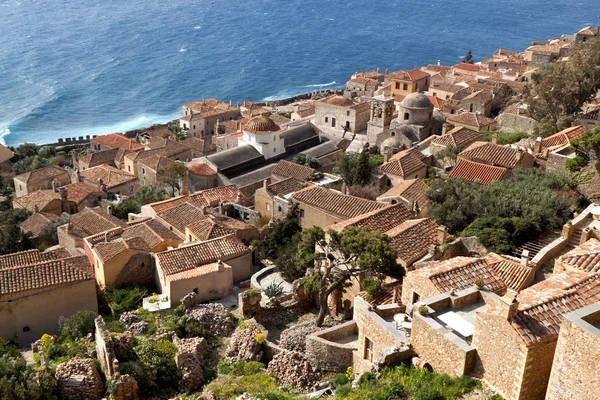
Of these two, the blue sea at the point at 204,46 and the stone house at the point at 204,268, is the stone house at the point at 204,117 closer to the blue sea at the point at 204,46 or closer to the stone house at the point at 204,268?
the blue sea at the point at 204,46

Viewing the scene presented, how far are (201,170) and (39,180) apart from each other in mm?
18418

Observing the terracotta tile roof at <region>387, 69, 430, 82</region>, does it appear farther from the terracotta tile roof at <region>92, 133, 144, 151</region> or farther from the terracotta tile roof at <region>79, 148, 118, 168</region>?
the terracotta tile roof at <region>79, 148, 118, 168</region>

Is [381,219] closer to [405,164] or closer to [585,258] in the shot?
[585,258]

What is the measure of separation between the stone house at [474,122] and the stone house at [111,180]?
83.4 feet

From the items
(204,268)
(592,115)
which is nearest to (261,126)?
(204,268)

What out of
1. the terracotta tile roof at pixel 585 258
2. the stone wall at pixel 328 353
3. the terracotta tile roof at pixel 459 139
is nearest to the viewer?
the terracotta tile roof at pixel 585 258

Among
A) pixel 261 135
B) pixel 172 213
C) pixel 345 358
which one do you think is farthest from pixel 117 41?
pixel 345 358

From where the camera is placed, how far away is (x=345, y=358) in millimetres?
16219

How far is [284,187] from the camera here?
31.9m

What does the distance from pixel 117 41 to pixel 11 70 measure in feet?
86.0

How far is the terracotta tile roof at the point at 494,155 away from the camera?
29500 mm

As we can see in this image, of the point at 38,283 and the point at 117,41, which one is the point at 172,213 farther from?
the point at 117,41

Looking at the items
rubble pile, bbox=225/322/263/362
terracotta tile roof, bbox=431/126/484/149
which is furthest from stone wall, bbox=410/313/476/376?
terracotta tile roof, bbox=431/126/484/149

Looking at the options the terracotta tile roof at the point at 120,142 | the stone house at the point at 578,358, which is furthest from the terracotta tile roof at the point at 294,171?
the stone house at the point at 578,358
